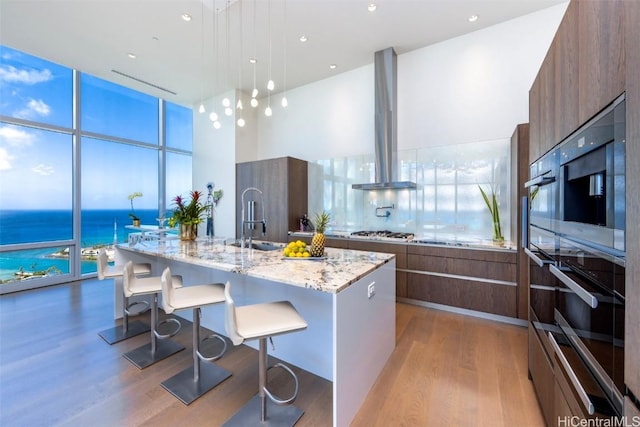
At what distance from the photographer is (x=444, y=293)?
3.21 metres

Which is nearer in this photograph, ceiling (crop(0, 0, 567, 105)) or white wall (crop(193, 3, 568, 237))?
ceiling (crop(0, 0, 567, 105))

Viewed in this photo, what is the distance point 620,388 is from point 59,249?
6.67 metres

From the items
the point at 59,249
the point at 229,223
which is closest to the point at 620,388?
the point at 229,223

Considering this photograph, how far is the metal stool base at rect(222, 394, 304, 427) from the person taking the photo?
5.06ft

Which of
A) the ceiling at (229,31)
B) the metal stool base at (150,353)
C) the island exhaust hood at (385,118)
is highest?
the ceiling at (229,31)

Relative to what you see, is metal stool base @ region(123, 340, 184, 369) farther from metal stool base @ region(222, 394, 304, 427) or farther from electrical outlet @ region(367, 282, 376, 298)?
electrical outlet @ region(367, 282, 376, 298)

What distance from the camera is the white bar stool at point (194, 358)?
5.72 ft

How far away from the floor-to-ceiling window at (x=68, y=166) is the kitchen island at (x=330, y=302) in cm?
335

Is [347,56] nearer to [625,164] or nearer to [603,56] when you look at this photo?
[603,56]

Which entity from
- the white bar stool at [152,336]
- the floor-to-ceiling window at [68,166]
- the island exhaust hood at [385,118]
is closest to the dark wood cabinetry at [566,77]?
A: the island exhaust hood at [385,118]

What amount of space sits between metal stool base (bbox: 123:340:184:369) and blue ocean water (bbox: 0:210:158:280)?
3.60 meters

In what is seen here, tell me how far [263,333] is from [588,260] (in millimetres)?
1474

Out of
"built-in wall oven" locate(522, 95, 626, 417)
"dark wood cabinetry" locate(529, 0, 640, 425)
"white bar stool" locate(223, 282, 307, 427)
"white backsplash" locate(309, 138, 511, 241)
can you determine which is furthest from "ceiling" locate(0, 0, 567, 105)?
"white bar stool" locate(223, 282, 307, 427)

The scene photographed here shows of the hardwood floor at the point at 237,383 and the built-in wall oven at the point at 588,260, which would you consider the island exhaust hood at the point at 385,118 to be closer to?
the hardwood floor at the point at 237,383
